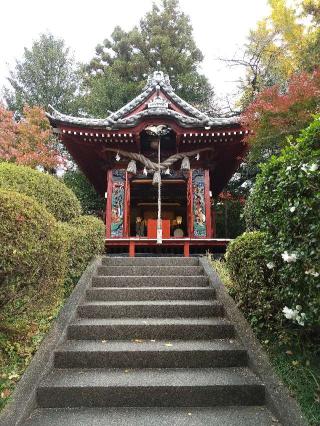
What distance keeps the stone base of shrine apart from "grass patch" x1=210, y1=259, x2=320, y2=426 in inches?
202

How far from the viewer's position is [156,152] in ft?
36.9

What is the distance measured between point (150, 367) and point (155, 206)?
10.9 m

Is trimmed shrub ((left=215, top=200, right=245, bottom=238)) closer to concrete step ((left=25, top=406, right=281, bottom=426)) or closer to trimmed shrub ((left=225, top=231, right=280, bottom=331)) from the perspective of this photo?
trimmed shrub ((left=225, top=231, right=280, bottom=331))

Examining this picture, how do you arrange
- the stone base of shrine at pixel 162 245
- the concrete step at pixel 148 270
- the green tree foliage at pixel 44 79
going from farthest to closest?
1. the green tree foliage at pixel 44 79
2. the stone base of shrine at pixel 162 245
3. the concrete step at pixel 148 270

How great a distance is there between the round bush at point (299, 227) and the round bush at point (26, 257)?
238 centimetres

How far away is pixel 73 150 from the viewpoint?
11289 mm

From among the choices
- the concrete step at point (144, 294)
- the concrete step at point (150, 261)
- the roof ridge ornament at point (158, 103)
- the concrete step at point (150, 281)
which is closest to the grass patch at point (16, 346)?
the concrete step at point (144, 294)

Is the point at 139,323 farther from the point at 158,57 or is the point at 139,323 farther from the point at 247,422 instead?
the point at 158,57

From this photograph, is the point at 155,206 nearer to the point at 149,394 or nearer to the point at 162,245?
the point at 162,245

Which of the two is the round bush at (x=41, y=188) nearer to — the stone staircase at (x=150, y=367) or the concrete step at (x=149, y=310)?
the stone staircase at (x=150, y=367)

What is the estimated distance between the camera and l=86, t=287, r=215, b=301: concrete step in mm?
5180

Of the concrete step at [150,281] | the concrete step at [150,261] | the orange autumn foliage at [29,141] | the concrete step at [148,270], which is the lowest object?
the concrete step at [150,281]

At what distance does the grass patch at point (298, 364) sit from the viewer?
2844 mm

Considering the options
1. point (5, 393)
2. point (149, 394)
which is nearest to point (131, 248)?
point (149, 394)
